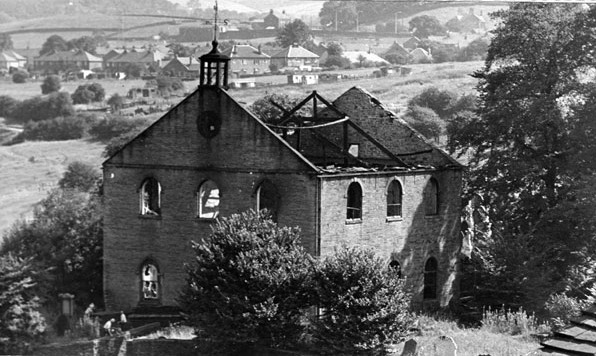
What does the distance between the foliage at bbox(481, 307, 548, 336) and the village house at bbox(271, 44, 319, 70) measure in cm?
4377

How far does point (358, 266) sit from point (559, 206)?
11.1 meters

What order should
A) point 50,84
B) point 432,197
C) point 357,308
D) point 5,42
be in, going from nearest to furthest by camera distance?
point 357,308 < point 432,197 < point 50,84 < point 5,42

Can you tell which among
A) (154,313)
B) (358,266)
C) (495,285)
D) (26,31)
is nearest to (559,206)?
(495,285)

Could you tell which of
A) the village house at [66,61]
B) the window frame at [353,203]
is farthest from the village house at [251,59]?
the window frame at [353,203]

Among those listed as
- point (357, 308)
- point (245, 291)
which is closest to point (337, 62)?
point (245, 291)

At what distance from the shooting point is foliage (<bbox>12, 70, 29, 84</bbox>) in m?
78.0

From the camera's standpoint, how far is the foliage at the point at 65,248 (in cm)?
4181

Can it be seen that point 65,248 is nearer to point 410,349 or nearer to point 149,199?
point 149,199

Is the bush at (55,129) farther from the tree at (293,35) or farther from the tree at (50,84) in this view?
the tree at (293,35)

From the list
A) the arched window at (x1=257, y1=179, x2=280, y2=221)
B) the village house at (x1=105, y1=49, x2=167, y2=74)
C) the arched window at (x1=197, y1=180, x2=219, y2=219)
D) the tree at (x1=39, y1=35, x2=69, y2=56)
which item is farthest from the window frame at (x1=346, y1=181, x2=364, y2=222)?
the tree at (x1=39, y1=35, x2=69, y2=56)

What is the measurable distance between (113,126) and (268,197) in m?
35.8

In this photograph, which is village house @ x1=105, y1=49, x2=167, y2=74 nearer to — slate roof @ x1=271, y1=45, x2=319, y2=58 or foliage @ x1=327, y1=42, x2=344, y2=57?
slate roof @ x1=271, y1=45, x2=319, y2=58

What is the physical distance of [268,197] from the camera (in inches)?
1457

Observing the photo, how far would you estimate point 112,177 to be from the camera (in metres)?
39.8
